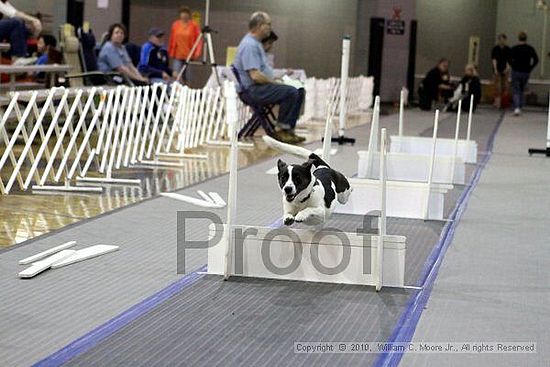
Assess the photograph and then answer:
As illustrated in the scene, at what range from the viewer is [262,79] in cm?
1014

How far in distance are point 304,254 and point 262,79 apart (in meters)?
6.00

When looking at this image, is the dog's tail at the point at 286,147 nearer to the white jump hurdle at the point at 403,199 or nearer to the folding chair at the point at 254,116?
the white jump hurdle at the point at 403,199

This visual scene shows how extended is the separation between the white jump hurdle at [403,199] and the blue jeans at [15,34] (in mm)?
4808

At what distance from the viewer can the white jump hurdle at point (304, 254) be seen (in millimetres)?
4184

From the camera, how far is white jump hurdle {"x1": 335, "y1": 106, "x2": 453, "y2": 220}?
19.5ft

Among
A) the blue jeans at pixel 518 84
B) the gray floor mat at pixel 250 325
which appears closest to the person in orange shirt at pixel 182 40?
the blue jeans at pixel 518 84

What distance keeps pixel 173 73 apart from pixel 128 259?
1007 cm

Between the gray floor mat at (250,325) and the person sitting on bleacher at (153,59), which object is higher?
the person sitting on bleacher at (153,59)

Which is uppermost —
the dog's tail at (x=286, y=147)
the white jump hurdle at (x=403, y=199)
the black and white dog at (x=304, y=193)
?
the dog's tail at (x=286, y=147)

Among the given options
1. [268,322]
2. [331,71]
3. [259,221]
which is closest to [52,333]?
[268,322]

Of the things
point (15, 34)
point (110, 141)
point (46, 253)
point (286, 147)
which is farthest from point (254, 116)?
point (46, 253)

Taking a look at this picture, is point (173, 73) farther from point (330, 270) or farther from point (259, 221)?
point (330, 270)

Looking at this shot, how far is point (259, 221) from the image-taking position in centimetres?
563

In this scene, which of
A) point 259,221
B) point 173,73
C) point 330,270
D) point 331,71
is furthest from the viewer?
point 331,71
